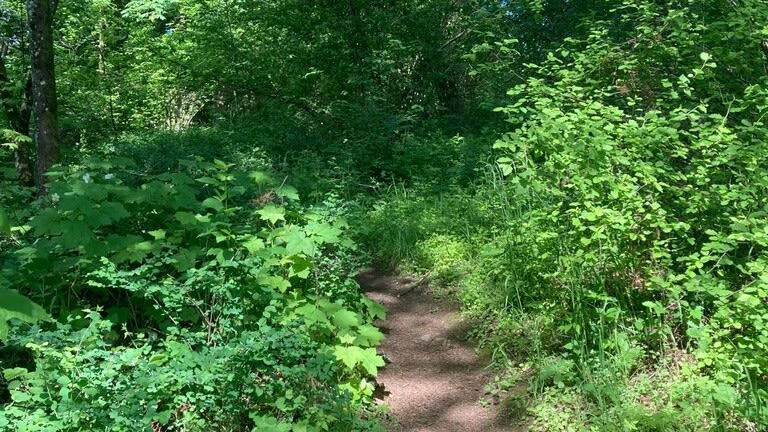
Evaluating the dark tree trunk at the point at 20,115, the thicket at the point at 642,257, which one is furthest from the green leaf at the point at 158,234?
the dark tree trunk at the point at 20,115

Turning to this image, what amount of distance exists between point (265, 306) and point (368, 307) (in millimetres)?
887

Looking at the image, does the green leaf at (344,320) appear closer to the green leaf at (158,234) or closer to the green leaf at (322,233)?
the green leaf at (322,233)

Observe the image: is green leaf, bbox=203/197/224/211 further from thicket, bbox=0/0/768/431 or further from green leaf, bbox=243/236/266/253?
green leaf, bbox=243/236/266/253

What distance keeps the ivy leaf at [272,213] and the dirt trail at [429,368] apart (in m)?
1.33

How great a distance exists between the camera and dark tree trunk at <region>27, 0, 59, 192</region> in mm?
6796

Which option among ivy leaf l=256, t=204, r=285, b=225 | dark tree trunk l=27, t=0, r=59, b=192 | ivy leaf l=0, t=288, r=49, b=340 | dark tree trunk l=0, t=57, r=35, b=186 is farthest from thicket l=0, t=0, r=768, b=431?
dark tree trunk l=0, t=57, r=35, b=186

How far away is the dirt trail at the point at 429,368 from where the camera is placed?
405 centimetres

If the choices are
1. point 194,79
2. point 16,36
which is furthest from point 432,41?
point 16,36

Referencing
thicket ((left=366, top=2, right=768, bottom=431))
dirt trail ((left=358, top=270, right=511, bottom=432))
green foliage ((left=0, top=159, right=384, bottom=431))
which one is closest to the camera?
green foliage ((left=0, top=159, right=384, bottom=431))

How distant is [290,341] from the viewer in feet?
11.6

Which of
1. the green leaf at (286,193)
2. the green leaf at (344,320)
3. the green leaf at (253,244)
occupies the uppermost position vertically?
the green leaf at (286,193)

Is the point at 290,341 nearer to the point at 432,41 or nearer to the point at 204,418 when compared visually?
the point at 204,418

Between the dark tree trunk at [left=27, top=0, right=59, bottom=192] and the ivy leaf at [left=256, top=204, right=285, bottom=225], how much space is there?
3.46 metres

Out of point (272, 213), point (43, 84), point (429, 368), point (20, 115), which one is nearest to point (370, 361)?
point (429, 368)
